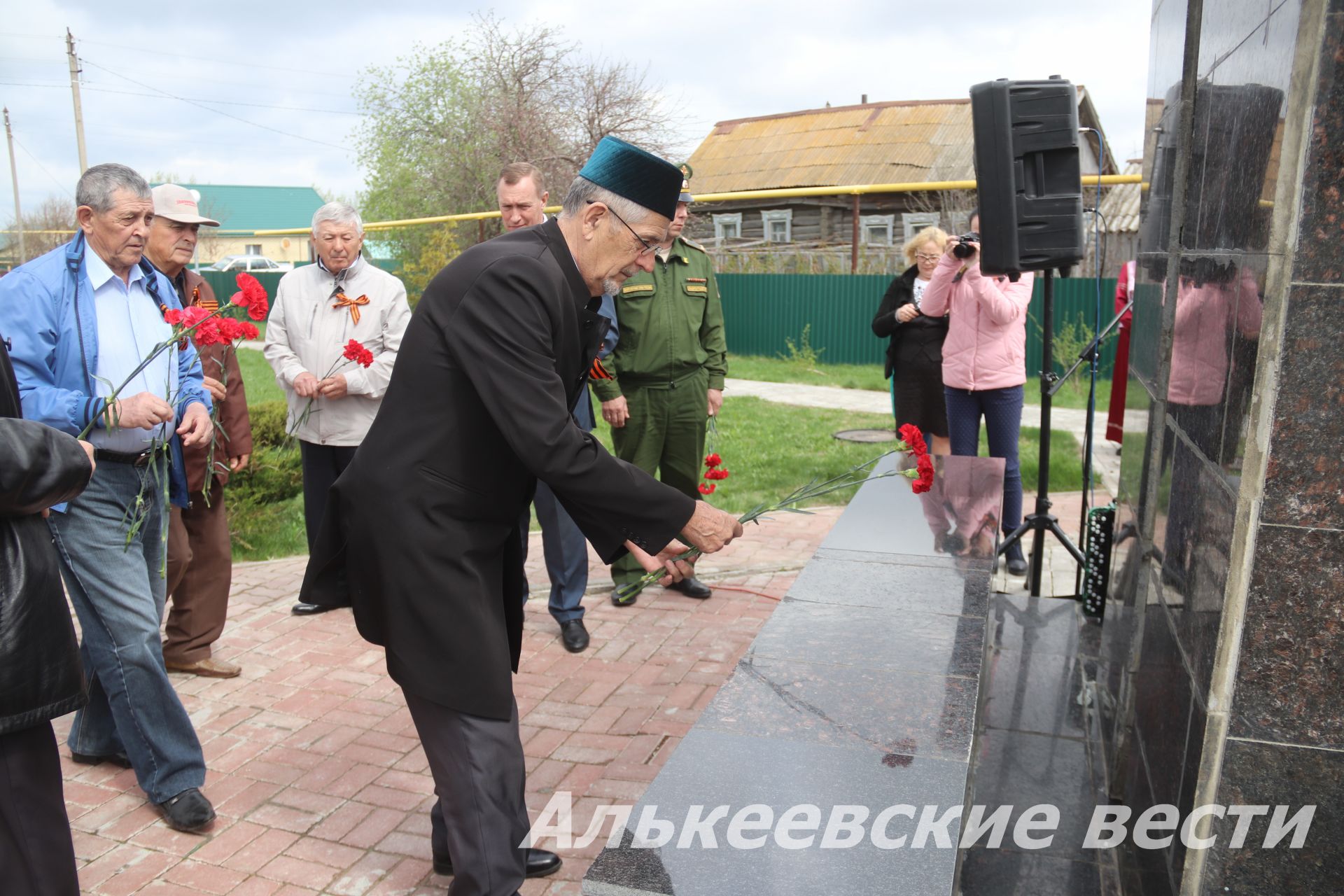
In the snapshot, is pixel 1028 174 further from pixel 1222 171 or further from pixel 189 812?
pixel 189 812

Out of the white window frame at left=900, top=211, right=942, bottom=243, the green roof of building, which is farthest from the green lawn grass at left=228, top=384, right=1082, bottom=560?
the green roof of building

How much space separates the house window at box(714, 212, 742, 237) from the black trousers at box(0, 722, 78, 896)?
25.8m

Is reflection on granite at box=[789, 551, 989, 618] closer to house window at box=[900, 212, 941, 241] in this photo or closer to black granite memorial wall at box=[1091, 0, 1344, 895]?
black granite memorial wall at box=[1091, 0, 1344, 895]

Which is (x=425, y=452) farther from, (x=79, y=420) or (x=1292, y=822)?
(x=1292, y=822)

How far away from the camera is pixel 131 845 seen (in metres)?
3.21

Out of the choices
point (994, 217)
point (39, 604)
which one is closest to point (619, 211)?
point (39, 604)

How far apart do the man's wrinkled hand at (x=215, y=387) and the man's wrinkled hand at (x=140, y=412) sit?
3.04ft

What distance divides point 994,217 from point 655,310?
5.70 feet

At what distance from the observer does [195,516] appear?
4.52 meters

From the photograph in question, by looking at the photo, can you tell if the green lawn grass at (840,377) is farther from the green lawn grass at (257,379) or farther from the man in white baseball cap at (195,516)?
the man in white baseball cap at (195,516)

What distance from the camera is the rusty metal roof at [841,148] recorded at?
26297 mm

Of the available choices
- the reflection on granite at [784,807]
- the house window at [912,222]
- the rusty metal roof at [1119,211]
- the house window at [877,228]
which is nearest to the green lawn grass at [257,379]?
the reflection on granite at [784,807]

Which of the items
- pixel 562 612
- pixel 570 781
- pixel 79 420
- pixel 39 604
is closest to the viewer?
pixel 39 604

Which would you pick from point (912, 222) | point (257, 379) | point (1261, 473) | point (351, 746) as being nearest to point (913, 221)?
point (912, 222)
